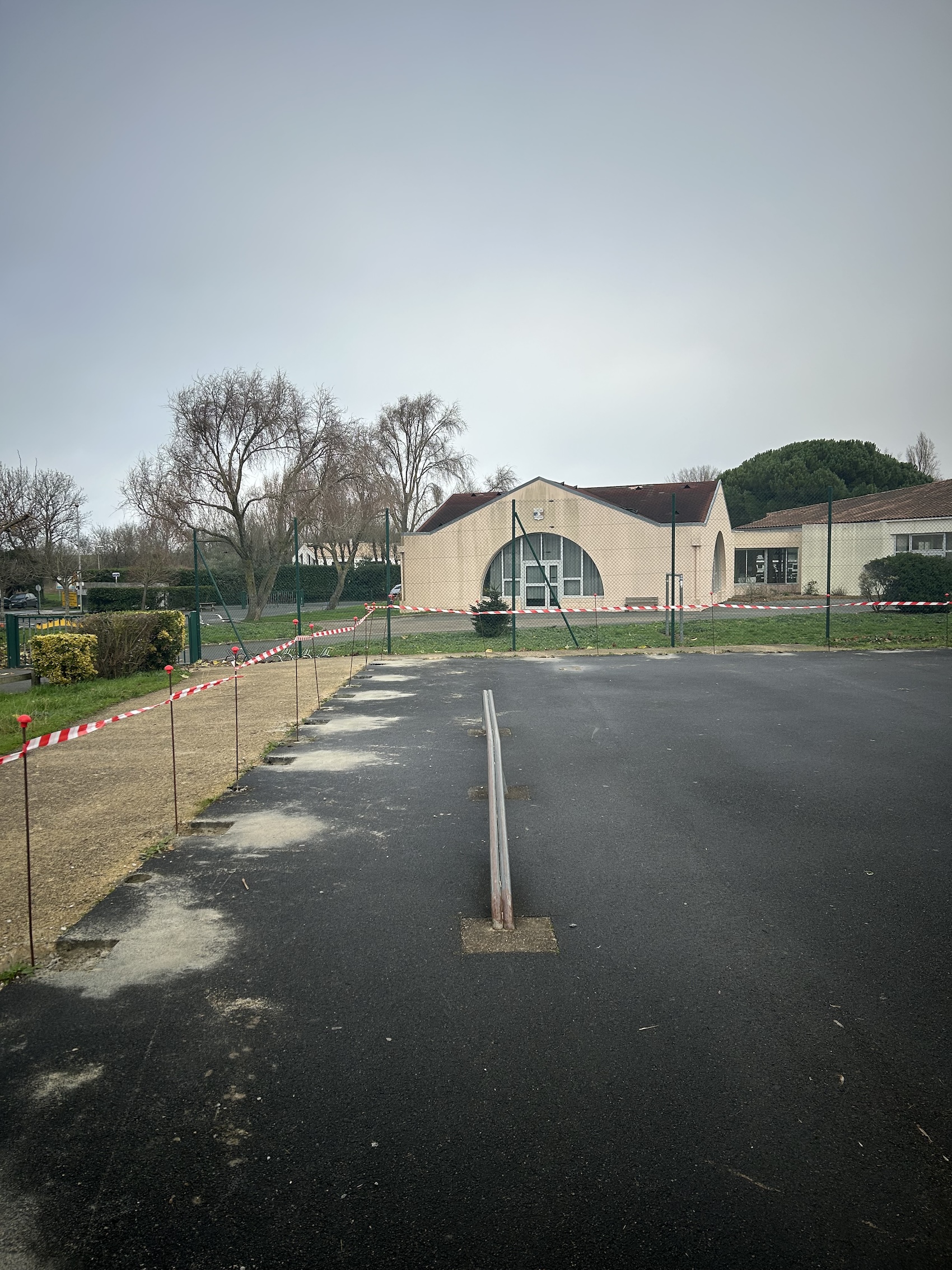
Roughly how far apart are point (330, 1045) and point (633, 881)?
7.91 ft

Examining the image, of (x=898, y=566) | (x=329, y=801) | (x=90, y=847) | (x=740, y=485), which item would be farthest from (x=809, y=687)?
(x=740, y=485)

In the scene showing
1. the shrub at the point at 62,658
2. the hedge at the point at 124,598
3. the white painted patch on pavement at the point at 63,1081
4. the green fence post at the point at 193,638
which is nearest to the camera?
the white painted patch on pavement at the point at 63,1081

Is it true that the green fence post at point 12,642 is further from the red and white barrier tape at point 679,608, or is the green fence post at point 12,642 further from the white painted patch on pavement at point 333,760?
the white painted patch on pavement at point 333,760

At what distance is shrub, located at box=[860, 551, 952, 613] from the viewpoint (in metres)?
28.6

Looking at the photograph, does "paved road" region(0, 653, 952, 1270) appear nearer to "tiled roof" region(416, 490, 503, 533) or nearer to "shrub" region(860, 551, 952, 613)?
"shrub" region(860, 551, 952, 613)

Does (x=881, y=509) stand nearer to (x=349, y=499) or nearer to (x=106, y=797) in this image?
(x=349, y=499)

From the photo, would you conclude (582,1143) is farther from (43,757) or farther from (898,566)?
(898,566)

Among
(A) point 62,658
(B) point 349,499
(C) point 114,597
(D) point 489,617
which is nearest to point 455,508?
(B) point 349,499

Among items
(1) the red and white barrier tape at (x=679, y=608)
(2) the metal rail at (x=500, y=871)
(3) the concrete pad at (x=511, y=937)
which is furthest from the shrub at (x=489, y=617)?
(3) the concrete pad at (x=511, y=937)

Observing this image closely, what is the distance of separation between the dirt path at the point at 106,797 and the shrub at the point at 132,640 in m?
3.07

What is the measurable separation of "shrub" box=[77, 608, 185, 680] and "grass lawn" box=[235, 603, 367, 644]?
5.82 meters

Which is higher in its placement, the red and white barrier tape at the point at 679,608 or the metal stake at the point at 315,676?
the red and white barrier tape at the point at 679,608

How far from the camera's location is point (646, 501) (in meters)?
43.1

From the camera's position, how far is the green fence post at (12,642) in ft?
55.8
